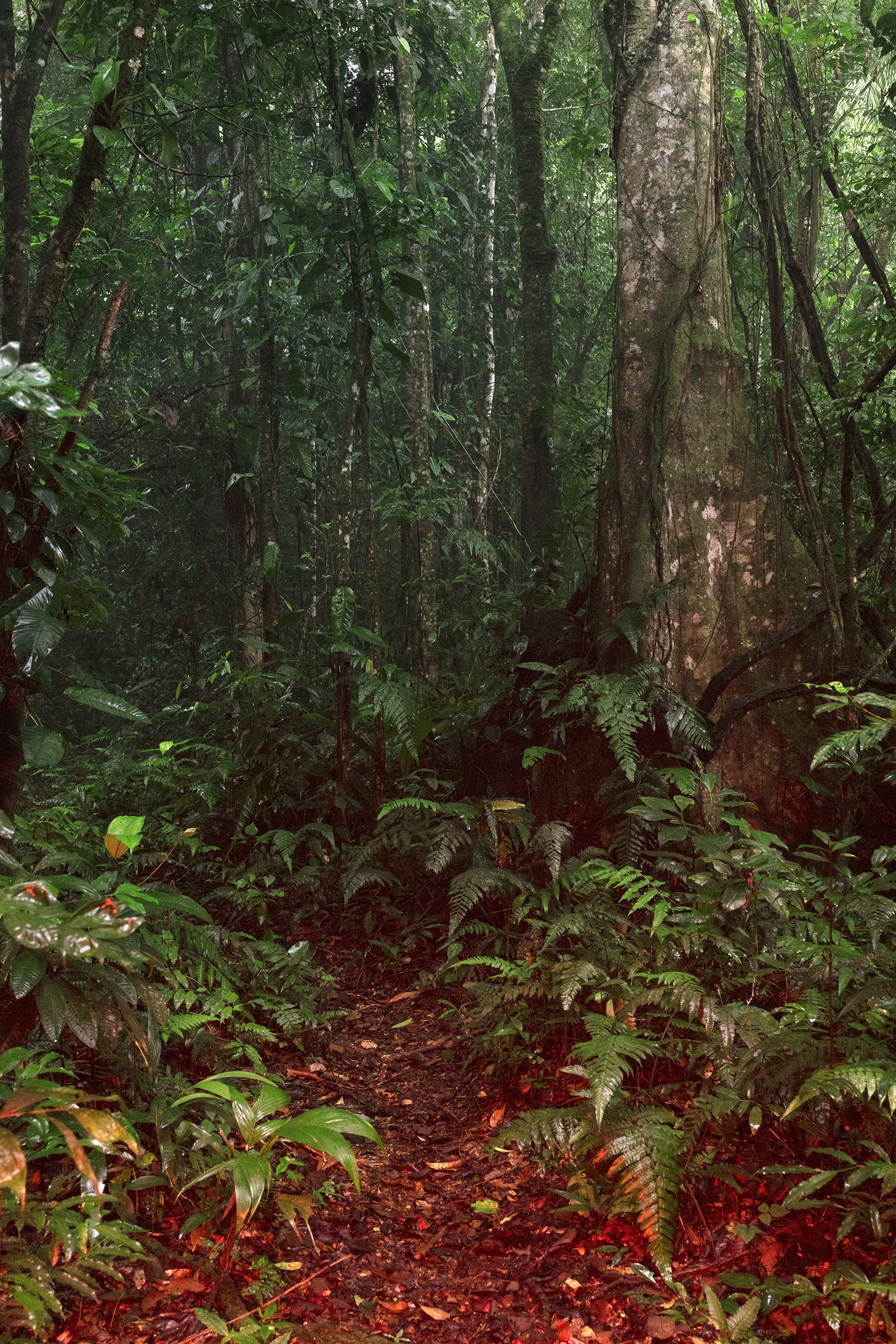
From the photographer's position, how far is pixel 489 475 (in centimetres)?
1270

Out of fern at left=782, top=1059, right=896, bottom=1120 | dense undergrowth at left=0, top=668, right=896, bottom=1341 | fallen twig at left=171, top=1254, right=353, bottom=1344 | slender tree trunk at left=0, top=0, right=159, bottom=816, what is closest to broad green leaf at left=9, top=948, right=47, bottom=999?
dense undergrowth at left=0, top=668, right=896, bottom=1341

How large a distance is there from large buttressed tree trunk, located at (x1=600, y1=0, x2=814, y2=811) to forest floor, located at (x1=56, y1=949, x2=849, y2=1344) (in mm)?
2384

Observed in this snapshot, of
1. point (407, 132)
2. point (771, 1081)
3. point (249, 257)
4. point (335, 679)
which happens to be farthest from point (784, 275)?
point (771, 1081)

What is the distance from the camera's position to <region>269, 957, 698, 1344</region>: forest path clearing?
A: 2.37 m

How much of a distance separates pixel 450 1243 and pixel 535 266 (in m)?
8.87

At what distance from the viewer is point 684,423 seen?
16.9ft

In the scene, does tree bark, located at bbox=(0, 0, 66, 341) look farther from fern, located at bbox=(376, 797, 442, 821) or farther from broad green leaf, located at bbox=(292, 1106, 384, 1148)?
broad green leaf, located at bbox=(292, 1106, 384, 1148)

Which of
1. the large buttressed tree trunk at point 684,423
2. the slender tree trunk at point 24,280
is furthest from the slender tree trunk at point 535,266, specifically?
the slender tree trunk at point 24,280

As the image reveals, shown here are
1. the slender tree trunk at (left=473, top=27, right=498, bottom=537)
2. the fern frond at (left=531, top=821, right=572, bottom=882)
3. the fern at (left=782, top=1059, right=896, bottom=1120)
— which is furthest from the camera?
the slender tree trunk at (left=473, top=27, right=498, bottom=537)

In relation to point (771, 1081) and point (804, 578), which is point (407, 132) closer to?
point (804, 578)

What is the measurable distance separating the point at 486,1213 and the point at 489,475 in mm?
10700

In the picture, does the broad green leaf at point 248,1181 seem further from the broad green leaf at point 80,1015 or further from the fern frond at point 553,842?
the fern frond at point 553,842

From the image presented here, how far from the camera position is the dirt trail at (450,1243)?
2373 millimetres

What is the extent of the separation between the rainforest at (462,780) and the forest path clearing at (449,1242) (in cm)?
1
